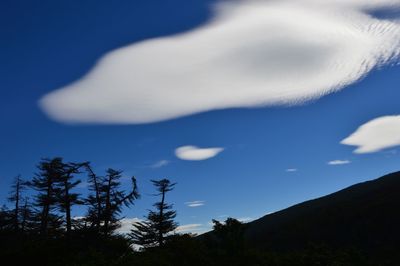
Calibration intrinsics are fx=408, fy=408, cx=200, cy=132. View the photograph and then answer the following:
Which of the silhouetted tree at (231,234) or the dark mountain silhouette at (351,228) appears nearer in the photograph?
the silhouetted tree at (231,234)

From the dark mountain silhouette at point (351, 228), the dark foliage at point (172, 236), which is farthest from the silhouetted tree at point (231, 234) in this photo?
the dark mountain silhouette at point (351, 228)

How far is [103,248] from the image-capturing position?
15.5m

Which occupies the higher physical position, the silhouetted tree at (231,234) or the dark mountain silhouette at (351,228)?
the dark mountain silhouette at (351,228)

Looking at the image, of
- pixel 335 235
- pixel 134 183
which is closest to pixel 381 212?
pixel 335 235

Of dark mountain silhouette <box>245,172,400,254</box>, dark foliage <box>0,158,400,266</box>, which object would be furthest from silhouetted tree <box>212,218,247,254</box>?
dark mountain silhouette <box>245,172,400,254</box>

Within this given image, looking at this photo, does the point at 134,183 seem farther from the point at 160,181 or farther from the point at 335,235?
the point at 335,235

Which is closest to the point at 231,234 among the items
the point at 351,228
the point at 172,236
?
the point at 172,236

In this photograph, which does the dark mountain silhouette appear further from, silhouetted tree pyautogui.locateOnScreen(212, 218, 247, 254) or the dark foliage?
silhouetted tree pyautogui.locateOnScreen(212, 218, 247, 254)

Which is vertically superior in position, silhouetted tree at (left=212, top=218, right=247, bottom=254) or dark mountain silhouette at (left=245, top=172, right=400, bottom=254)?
dark mountain silhouette at (left=245, top=172, right=400, bottom=254)

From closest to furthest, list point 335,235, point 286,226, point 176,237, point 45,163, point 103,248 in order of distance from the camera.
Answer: point 103,248, point 176,237, point 45,163, point 335,235, point 286,226

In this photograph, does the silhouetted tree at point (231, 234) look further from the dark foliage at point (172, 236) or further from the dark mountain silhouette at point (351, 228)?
the dark mountain silhouette at point (351, 228)

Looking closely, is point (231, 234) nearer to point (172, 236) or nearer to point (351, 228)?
point (172, 236)

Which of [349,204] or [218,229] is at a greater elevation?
[349,204]

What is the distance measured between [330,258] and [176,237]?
256 inches
